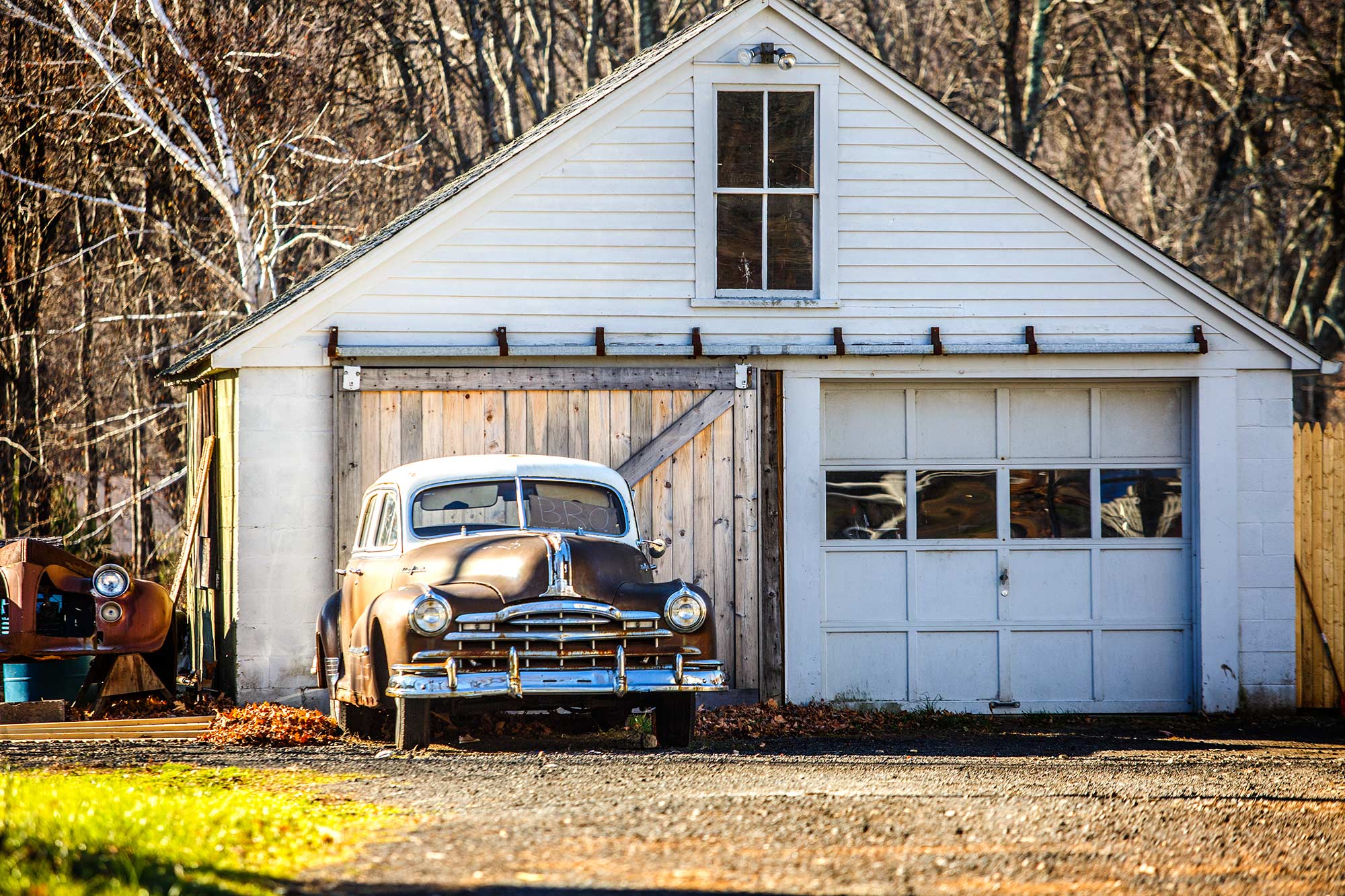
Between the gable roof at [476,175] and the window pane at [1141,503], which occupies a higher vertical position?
the gable roof at [476,175]

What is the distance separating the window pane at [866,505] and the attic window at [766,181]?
168 centimetres

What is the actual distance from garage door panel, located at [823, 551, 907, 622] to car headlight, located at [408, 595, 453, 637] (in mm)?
4855

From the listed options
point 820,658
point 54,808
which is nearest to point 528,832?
point 54,808

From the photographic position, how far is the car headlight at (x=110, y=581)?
11625 mm

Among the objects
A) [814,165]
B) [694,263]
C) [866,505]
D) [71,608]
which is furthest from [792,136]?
[71,608]

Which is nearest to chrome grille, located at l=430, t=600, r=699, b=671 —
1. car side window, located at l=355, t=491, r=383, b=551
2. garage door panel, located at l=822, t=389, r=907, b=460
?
car side window, located at l=355, t=491, r=383, b=551

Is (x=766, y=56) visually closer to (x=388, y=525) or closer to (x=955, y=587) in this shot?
(x=955, y=587)

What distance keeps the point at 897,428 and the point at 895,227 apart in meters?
1.72

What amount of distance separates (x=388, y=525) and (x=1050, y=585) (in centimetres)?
594

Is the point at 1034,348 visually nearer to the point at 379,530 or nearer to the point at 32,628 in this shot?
the point at 379,530

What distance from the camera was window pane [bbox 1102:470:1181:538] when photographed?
13.1 metres

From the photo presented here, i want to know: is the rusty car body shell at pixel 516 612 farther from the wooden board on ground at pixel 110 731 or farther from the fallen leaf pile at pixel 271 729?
the wooden board on ground at pixel 110 731

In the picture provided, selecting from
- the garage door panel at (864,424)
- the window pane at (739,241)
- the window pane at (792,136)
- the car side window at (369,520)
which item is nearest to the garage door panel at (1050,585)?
the garage door panel at (864,424)

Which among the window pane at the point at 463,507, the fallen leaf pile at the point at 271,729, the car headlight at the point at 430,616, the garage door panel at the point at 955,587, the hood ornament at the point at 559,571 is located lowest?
Result: the fallen leaf pile at the point at 271,729
